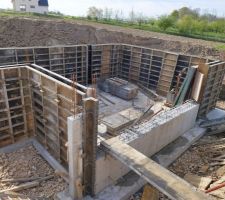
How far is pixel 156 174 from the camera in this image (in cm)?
593

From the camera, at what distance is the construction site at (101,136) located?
6551 millimetres

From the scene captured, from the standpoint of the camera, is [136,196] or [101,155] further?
[136,196]

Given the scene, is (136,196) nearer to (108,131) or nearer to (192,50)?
(108,131)

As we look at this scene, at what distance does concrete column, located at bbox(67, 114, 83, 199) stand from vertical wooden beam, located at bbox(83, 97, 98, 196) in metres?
0.18

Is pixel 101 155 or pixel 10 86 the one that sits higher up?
pixel 10 86

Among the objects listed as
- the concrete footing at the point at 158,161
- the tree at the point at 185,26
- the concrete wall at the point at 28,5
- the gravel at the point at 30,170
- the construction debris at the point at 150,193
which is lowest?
the gravel at the point at 30,170

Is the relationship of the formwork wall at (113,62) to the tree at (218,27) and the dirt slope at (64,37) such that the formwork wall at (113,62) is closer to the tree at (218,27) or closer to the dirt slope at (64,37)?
the dirt slope at (64,37)

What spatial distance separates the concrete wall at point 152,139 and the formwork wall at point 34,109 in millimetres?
1822

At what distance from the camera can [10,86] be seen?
9.13 m

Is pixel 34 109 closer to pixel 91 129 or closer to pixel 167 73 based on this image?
pixel 91 129

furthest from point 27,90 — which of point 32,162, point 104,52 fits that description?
point 104,52

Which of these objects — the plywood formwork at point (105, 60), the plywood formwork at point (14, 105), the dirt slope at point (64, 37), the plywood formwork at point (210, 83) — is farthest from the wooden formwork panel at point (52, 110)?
the dirt slope at point (64, 37)

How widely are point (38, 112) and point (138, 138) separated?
4468mm

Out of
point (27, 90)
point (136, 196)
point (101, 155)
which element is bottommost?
point (136, 196)
